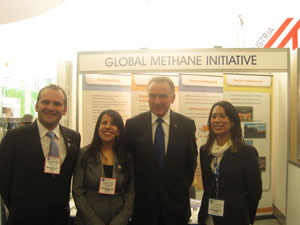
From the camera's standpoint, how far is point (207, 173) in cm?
196

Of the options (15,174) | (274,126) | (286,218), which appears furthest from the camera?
(274,126)

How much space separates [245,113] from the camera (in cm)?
323

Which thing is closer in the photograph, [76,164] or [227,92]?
[76,164]

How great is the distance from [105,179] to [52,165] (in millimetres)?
438

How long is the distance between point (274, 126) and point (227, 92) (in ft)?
2.73

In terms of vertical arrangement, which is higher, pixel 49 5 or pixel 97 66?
pixel 97 66

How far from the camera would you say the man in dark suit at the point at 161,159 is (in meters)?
1.99

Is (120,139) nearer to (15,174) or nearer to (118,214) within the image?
(118,214)

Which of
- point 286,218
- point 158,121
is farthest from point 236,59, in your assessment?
point 286,218

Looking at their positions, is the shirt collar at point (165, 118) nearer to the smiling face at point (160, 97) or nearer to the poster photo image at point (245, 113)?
the smiling face at point (160, 97)

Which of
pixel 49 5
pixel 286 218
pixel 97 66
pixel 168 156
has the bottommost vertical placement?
pixel 286 218

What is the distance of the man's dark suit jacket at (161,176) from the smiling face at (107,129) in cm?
24

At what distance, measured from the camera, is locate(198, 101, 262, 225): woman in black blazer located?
1.86 m

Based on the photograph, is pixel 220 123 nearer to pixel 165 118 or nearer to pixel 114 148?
pixel 165 118
